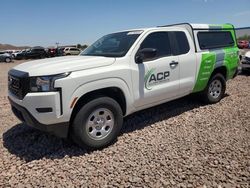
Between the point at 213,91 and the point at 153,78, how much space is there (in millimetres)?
2462

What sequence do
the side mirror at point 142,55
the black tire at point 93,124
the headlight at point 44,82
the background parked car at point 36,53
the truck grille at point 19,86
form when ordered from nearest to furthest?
the headlight at point 44,82, the truck grille at point 19,86, the black tire at point 93,124, the side mirror at point 142,55, the background parked car at point 36,53

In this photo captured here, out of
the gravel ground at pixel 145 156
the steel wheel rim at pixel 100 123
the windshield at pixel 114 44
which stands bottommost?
the gravel ground at pixel 145 156

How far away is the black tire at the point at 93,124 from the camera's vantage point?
3.80 metres

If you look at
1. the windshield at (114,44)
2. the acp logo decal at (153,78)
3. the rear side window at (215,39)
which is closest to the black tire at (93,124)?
the acp logo decal at (153,78)

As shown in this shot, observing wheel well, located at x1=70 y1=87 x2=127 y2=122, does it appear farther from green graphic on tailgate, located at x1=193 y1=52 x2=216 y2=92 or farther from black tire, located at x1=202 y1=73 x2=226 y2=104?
black tire, located at x1=202 y1=73 x2=226 y2=104

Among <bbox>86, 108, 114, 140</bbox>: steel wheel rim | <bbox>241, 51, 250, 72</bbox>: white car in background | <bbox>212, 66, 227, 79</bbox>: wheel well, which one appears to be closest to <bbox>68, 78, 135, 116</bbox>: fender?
<bbox>86, 108, 114, 140</bbox>: steel wheel rim

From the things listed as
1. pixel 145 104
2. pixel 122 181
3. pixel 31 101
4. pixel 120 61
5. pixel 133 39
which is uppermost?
pixel 133 39

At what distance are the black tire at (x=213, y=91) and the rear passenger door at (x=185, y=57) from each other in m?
0.78

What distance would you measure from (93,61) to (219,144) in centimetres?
240

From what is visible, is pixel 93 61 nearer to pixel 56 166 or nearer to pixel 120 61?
pixel 120 61

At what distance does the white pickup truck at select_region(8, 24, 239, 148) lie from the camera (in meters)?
3.61

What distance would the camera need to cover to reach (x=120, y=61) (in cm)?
421

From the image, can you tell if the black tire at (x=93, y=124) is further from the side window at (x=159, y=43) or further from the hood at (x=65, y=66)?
the side window at (x=159, y=43)

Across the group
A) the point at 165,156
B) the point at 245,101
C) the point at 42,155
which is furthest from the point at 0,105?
the point at 245,101
